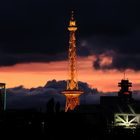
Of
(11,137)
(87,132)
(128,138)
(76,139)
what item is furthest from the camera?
(87,132)

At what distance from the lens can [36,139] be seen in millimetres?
158750

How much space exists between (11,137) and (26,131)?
19714mm

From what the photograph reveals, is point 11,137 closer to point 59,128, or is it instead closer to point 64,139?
point 64,139

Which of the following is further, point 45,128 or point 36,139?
point 45,128

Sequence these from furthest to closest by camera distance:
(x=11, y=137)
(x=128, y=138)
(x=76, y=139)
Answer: (x=128, y=138) < (x=76, y=139) < (x=11, y=137)

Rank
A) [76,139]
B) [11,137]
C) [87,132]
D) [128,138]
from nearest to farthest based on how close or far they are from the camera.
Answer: [11,137], [76,139], [128,138], [87,132]

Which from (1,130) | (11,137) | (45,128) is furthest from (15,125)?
A: (11,137)

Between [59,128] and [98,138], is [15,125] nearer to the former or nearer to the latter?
[59,128]

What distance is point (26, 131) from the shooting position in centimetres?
17788

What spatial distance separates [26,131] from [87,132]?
25612 millimetres

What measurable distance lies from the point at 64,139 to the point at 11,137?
14.0m

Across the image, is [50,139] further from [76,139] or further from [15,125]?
[15,125]

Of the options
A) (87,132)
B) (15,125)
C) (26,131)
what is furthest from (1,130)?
(87,132)

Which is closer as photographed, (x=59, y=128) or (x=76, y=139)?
(x=76, y=139)
